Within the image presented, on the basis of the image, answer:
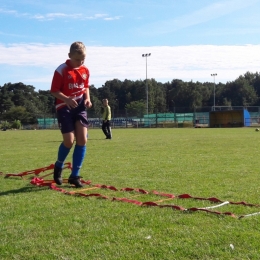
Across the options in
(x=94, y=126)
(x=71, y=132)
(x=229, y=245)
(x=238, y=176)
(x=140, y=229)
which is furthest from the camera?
(x=94, y=126)

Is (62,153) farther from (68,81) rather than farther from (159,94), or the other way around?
(159,94)

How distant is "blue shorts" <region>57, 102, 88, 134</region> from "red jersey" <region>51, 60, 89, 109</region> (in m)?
0.10

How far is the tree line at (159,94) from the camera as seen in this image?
10575 centimetres

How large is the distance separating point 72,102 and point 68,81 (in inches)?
14.6

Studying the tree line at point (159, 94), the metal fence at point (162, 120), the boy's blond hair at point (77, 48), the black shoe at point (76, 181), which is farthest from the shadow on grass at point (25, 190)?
the tree line at point (159, 94)

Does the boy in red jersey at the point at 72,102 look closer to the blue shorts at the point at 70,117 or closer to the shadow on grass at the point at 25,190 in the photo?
the blue shorts at the point at 70,117

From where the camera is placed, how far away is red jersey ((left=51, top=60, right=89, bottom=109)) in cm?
609

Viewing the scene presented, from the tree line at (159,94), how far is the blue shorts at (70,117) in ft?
300

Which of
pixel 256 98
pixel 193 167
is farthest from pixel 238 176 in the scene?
pixel 256 98

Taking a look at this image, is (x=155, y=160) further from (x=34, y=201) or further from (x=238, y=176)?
(x=34, y=201)

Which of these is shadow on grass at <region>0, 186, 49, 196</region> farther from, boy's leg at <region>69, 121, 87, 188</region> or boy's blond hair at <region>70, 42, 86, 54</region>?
boy's blond hair at <region>70, 42, 86, 54</region>

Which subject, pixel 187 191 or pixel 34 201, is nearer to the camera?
pixel 34 201

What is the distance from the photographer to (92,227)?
12.6 feet

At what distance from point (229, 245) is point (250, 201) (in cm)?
168
